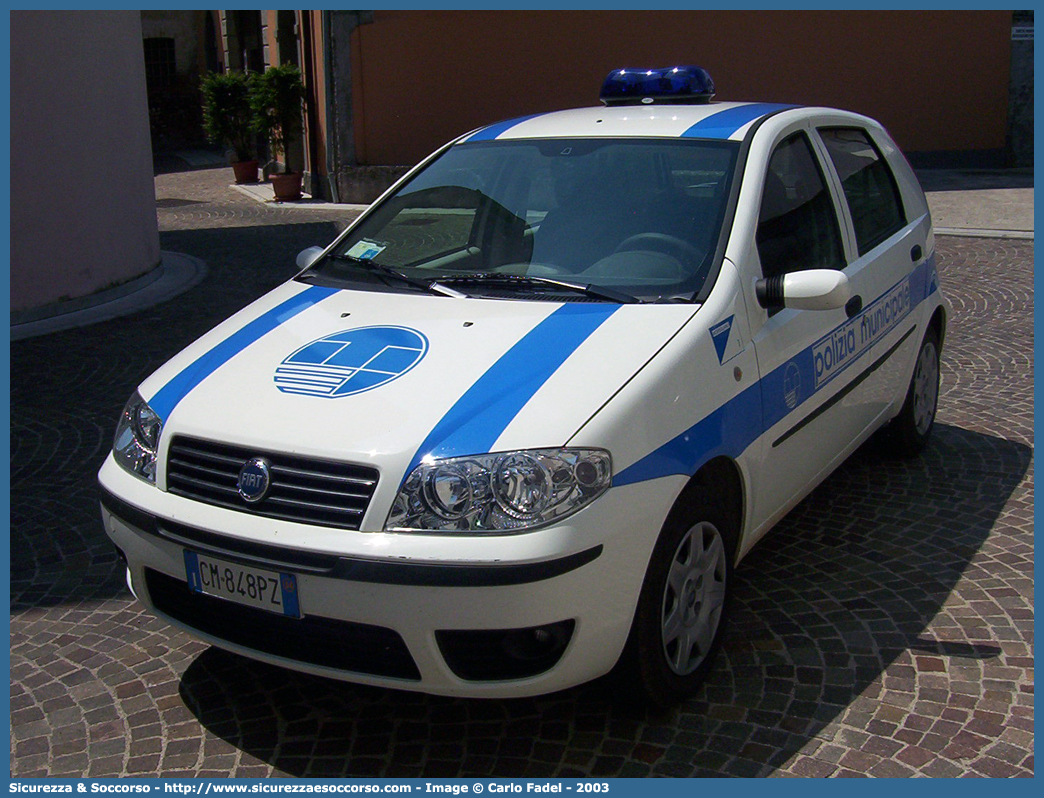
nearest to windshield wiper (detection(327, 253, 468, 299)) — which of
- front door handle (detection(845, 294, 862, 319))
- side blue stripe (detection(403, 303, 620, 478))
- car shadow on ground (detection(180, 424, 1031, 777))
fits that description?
side blue stripe (detection(403, 303, 620, 478))

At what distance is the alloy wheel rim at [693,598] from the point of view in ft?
10.3

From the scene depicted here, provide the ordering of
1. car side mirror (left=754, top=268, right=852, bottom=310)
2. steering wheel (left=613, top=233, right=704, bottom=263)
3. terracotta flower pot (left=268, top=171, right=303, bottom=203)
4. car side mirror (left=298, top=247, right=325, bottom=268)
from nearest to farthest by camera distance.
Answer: car side mirror (left=754, top=268, right=852, bottom=310) → steering wheel (left=613, top=233, right=704, bottom=263) → car side mirror (left=298, top=247, right=325, bottom=268) → terracotta flower pot (left=268, top=171, right=303, bottom=203)

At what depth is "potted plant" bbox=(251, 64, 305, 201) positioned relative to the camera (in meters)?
16.0

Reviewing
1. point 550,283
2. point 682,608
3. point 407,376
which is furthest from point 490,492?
point 550,283

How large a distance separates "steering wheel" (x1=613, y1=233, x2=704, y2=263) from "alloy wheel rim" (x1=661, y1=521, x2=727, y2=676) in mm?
914

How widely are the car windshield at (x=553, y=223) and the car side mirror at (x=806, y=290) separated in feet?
0.72

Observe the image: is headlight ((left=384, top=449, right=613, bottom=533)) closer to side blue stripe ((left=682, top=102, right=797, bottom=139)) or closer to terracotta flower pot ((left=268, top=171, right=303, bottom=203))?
side blue stripe ((left=682, top=102, right=797, bottom=139))

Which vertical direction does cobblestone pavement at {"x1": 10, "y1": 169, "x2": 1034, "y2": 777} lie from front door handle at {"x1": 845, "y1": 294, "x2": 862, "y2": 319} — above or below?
below

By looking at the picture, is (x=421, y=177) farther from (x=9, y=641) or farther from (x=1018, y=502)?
(x=1018, y=502)

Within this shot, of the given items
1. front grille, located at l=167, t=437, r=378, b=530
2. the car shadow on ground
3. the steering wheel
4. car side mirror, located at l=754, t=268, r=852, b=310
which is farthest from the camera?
the steering wheel

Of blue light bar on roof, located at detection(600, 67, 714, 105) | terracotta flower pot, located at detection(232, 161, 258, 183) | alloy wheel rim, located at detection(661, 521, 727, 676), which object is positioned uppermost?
blue light bar on roof, located at detection(600, 67, 714, 105)

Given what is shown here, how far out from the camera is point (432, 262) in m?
4.05

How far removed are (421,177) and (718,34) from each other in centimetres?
1368

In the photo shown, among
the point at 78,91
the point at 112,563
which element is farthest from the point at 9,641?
the point at 78,91
